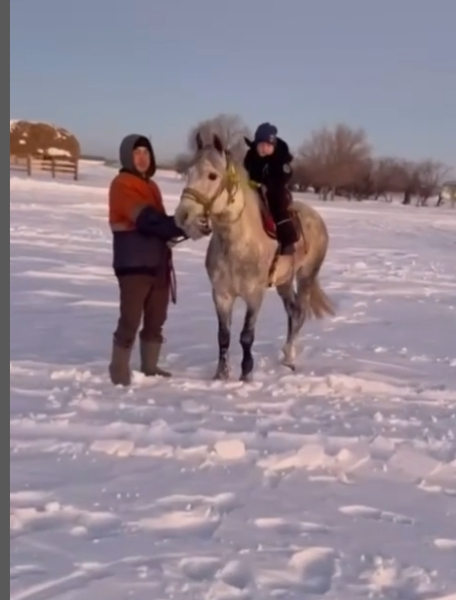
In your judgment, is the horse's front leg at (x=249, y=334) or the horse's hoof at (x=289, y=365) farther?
the horse's hoof at (x=289, y=365)

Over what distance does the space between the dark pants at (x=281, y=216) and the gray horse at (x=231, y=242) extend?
8 centimetres

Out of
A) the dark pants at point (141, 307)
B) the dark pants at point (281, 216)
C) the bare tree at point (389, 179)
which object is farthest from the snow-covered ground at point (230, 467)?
the bare tree at point (389, 179)

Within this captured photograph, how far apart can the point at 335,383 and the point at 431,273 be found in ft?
24.6

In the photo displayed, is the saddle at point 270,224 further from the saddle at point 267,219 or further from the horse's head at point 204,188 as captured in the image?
the horse's head at point 204,188

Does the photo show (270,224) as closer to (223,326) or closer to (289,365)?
(223,326)

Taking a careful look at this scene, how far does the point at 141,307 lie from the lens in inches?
177

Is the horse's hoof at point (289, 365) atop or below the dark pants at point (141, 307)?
below

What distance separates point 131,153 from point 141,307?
105 centimetres

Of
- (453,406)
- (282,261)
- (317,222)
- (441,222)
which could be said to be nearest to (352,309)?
(317,222)

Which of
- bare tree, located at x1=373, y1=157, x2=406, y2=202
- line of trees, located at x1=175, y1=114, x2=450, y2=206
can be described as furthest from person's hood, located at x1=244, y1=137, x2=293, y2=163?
bare tree, located at x1=373, y1=157, x2=406, y2=202

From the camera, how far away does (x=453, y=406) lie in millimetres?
4457

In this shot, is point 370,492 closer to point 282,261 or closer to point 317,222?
point 282,261

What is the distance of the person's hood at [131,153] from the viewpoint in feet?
12.1

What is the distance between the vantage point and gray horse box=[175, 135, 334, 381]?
13.6 feet
